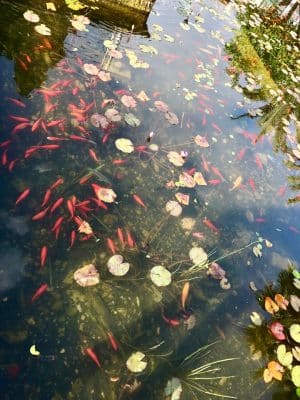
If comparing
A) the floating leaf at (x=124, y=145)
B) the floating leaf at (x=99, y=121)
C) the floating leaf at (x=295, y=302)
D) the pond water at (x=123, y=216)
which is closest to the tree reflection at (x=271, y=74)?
the pond water at (x=123, y=216)

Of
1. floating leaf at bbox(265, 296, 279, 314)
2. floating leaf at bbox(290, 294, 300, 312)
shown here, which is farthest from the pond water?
floating leaf at bbox(290, 294, 300, 312)

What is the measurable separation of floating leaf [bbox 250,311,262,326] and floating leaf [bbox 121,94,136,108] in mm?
2603

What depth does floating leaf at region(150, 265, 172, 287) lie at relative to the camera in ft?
8.71

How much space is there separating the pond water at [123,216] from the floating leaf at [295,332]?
37 centimetres

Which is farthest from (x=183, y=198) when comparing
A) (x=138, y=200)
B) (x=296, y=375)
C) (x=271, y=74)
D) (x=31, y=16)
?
(x=271, y=74)

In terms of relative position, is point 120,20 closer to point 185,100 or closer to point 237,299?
point 185,100

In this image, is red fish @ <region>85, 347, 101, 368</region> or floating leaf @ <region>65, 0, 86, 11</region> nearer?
red fish @ <region>85, 347, 101, 368</region>

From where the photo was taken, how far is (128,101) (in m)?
3.86

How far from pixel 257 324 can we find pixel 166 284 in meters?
0.90

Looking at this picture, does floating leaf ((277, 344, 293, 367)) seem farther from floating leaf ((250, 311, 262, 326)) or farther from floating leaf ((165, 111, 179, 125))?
floating leaf ((165, 111, 179, 125))

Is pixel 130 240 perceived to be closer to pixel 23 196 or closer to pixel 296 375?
pixel 23 196

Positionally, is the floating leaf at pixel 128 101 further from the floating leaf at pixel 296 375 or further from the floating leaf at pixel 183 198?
the floating leaf at pixel 296 375

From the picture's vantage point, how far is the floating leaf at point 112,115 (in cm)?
360

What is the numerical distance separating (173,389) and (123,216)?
4.67 feet
